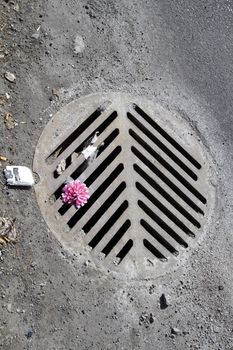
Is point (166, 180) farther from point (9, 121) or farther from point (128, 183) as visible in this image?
point (9, 121)

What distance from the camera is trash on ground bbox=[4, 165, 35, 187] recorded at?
2.74m

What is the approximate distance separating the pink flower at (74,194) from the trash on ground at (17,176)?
0.18m

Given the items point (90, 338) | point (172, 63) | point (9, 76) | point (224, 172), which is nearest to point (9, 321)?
point (90, 338)

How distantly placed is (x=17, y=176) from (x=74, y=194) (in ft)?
0.96

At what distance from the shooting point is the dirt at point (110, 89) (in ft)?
8.64

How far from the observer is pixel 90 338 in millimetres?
2635

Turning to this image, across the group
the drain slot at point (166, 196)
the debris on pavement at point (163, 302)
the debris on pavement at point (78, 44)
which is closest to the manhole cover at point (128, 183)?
the drain slot at point (166, 196)

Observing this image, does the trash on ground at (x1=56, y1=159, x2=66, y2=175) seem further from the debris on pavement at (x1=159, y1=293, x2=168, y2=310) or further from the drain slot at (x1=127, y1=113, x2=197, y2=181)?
the debris on pavement at (x1=159, y1=293, x2=168, y2=310)

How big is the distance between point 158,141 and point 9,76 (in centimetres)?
85

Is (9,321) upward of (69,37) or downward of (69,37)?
downward

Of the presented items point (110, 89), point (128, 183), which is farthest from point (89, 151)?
point (110, 89)

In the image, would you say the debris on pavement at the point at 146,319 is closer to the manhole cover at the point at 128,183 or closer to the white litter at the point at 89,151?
the manhole cover at the point at 128,183

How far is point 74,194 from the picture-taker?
2.83 meters

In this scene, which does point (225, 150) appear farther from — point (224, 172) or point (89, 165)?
point (89, 165)
